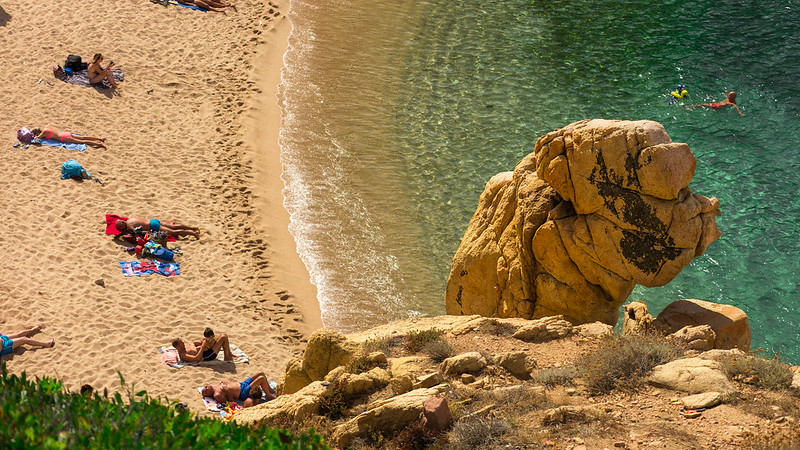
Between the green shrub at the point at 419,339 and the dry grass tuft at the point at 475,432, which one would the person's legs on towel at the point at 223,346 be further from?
the dry grass tuft at the point at 475,432

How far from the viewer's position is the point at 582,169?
37.4 ft

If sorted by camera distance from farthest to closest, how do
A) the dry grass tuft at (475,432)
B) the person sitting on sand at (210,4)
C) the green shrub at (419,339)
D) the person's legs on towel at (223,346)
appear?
the person sitting on sand at (210,4) → the person's legs on towel at (223,346) → the green shrub at (419,339) → the dry grass tuft at (475,432)

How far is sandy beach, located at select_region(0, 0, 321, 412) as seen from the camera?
44.5 feet

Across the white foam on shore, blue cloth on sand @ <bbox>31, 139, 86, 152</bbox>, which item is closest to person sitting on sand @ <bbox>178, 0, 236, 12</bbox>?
the white foam on shore

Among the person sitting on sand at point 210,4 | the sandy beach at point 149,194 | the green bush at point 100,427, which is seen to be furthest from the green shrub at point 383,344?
the person sitting on sand at point 210,4

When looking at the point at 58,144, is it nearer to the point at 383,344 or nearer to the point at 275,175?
the point at 275,175

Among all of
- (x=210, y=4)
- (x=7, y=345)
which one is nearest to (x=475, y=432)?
(x=7, y=345)

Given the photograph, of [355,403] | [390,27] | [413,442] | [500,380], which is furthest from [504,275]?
[390,27]

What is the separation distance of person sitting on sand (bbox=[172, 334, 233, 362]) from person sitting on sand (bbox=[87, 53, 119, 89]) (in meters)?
9.59

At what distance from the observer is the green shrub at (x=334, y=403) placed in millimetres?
8969

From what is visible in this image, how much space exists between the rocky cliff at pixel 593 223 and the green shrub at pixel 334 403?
4.39 metres

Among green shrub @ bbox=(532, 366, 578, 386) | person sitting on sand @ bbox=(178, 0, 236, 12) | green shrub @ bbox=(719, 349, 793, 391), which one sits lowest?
green shrub @ bbox=(532, 366, 578, 386)

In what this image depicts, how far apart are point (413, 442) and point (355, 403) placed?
1.39 m

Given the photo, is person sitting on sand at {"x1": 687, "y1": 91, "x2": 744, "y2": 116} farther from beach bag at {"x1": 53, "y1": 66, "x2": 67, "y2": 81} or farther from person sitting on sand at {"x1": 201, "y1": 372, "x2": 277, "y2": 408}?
beach bag at {"x1": 53, "y1": 66, "x2": 67, "y2": 81}
